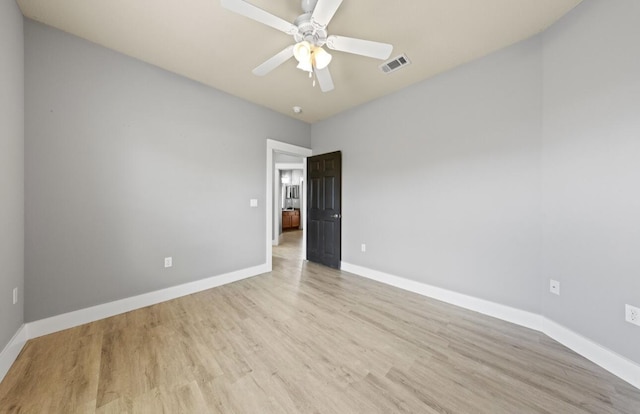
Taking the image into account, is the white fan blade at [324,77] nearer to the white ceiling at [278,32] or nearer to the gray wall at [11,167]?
the white ceiling at [278,32]

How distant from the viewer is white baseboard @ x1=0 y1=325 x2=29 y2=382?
145 centimetres

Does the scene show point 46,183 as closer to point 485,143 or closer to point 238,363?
point 238,363

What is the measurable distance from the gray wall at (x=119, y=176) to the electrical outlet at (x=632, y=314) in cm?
378

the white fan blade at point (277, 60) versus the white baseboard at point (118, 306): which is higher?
the white fan blade at point (277, 60)

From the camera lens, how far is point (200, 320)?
2166mm

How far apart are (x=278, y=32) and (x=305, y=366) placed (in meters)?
2.81

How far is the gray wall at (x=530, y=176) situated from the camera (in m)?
1.50

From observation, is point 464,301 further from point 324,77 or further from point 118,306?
point 118,306

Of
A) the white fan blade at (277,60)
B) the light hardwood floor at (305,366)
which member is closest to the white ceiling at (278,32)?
the white fan blade at (277,60)

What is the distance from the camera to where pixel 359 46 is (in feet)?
5.63

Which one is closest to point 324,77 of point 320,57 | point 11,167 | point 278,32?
point 320,57

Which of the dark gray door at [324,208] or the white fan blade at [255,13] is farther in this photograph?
the dark gray door at [324,208]

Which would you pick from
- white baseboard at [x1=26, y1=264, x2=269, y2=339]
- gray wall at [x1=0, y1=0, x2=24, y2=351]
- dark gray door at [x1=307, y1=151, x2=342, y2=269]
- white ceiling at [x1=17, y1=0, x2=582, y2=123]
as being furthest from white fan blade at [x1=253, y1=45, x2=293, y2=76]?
white baseboard at [x1=26, y1=264, x2=269, y2=339]

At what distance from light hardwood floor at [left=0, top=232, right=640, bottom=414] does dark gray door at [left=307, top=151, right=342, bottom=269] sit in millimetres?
1585
